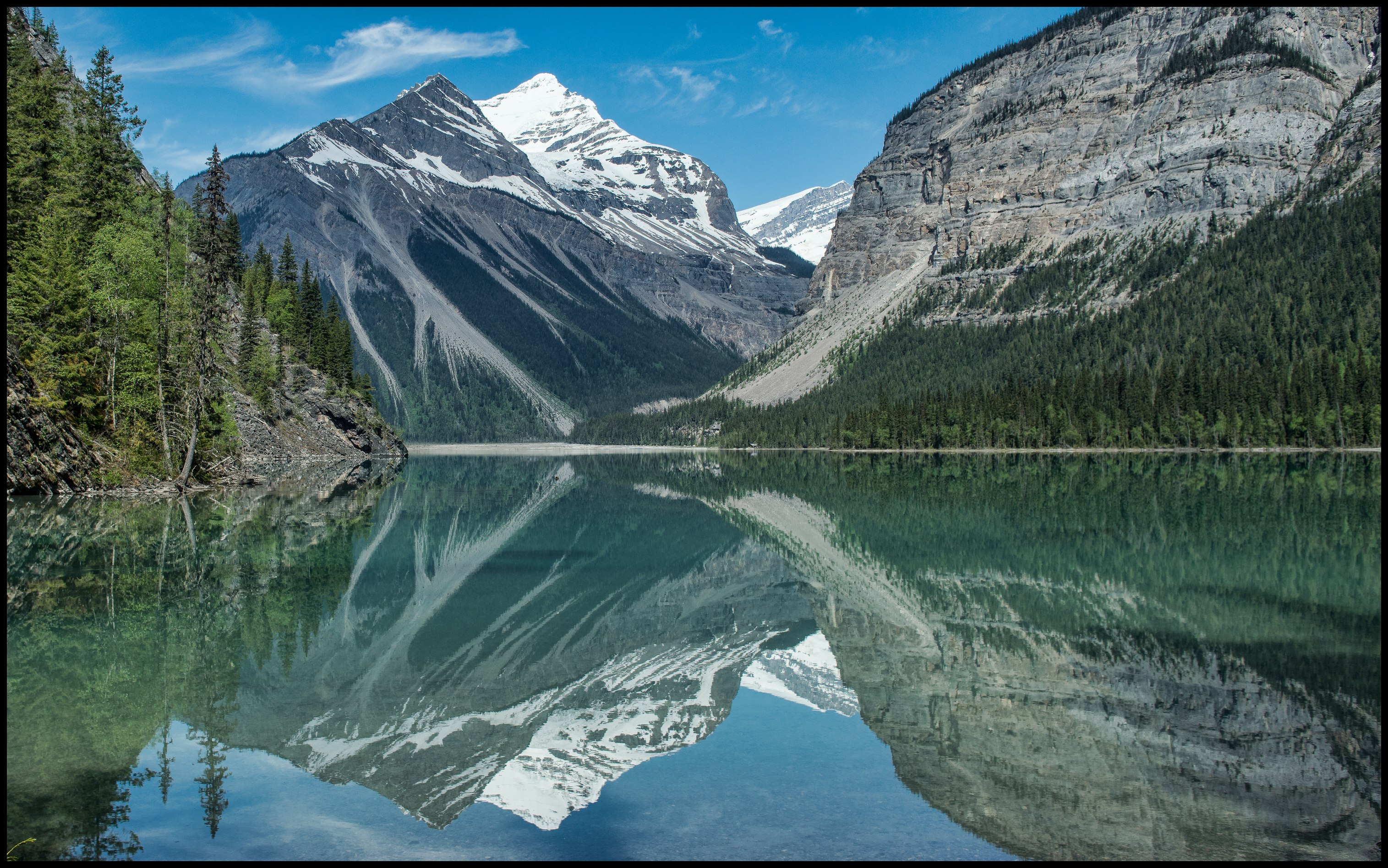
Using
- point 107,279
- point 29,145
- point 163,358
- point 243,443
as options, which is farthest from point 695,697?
point 243,443

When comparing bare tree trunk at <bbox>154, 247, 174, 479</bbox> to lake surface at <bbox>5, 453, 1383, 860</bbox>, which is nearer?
lake surface at <bbox>5, 453, 1383, 860</bbox>

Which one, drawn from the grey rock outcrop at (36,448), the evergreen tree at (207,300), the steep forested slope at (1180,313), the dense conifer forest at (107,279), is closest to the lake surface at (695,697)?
the grey rock outcrop at (36,448)

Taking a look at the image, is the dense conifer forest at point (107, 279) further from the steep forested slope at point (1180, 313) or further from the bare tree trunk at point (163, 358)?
the steep forested slope at point (1180, 313)

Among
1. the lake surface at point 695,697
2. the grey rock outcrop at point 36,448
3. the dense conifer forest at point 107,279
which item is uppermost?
the dense conifer forest at point 107,279

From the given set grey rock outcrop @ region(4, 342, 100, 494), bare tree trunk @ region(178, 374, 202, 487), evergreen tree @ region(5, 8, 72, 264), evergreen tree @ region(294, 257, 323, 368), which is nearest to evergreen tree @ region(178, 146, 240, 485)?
bare tree trunk @ region(178, 374, 202, 487)

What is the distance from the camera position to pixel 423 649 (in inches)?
661

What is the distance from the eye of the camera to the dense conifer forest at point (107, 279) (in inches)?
1499

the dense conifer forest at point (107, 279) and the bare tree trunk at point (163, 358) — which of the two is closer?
the dense conifer forest at point (107, 279)

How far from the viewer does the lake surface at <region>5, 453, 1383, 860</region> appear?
372 inches

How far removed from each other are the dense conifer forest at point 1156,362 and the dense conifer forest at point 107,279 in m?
84.9

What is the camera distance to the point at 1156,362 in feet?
423

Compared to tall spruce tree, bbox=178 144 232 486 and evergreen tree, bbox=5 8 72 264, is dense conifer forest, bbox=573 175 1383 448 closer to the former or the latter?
tall spruce tree, bbox=178 144 232 486

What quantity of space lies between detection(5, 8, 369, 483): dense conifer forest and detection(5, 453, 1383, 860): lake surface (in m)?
11.8

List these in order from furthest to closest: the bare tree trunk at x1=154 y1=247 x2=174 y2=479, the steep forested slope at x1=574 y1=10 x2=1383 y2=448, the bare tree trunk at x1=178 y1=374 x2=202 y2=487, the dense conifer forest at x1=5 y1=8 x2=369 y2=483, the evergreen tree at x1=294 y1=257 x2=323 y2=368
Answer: the steep forested slope at x1=574 y1=10 x2=1383 y2=448 < the evergreen tree at x1=294 y1=257 x2=323 y2=368 < the bare tree trunk at x1=178 y1=374 x2=202 y2=487 < the bare tree trunk at x1=154 y1=247 x2=174 y2=479 < the dense conifer forest at x1=5 y1=8 x2=369 y2=483
